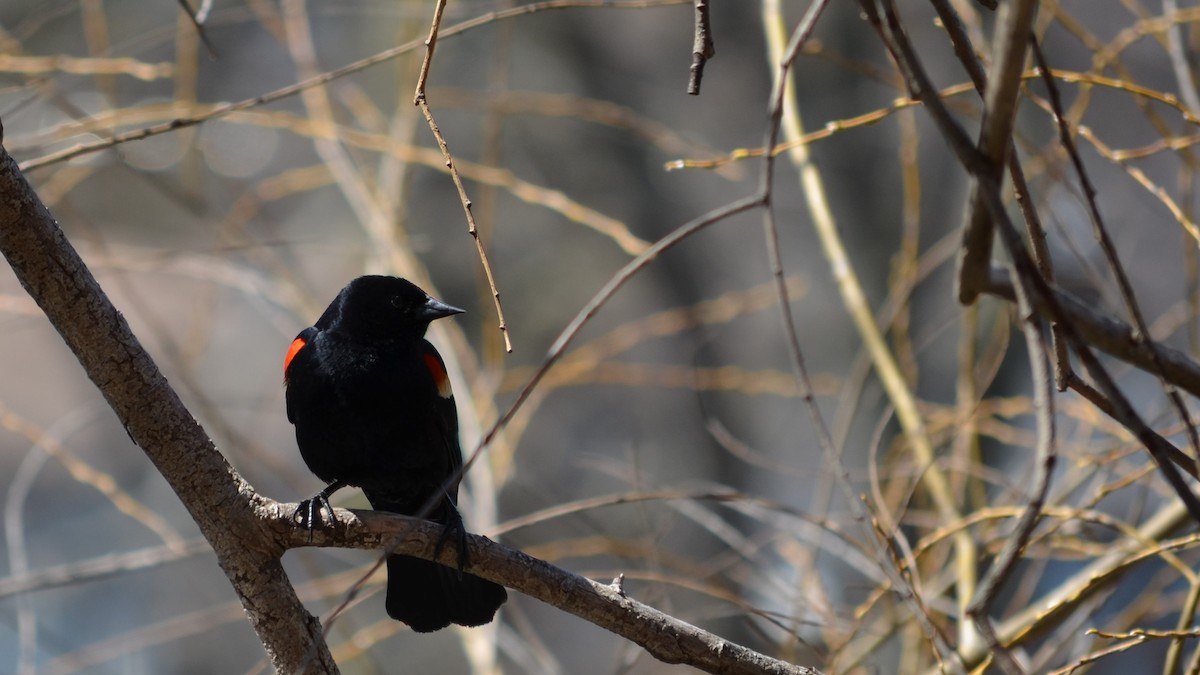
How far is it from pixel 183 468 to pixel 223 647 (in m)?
8.02

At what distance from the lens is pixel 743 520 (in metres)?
8.93

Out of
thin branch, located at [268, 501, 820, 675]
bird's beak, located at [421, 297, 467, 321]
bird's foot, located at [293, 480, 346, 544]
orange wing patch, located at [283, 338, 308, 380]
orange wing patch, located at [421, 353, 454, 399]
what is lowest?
thin branch, located at [268, 501, 820, 675]

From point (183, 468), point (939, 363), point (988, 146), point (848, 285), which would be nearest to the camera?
point (988, 146)

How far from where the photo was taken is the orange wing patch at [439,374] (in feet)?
11.4

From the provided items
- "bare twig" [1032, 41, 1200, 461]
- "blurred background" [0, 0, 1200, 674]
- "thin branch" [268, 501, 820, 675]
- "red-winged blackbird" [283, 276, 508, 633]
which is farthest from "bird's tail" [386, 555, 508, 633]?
"blurred background" [0, 0, 1200, 674]

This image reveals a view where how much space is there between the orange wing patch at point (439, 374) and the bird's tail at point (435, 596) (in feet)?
1.77

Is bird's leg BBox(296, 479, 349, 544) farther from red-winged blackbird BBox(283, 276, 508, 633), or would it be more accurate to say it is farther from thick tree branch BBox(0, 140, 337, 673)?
red-winged blackbird BBox(283, 276, 508, 633)

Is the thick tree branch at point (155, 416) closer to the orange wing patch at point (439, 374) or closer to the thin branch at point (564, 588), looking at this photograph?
the thin branch at point (564, 588)

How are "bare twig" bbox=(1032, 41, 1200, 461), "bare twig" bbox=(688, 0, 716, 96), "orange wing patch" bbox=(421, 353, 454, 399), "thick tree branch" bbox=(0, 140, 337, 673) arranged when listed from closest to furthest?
"bare twig" bbox=(1032, 41, 1200, 461) < "bare twig" bbox=(688, 0, 716, 96) < "thick tree branch" bbox=(0, 140, 337, 673) < "orange wing patch" bbox=(421, 353, 454, 399)

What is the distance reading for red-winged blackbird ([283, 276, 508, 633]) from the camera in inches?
126

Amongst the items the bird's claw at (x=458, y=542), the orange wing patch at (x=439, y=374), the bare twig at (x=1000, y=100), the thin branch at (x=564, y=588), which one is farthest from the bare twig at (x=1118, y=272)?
the orange wing patch at (x=439, y=374)

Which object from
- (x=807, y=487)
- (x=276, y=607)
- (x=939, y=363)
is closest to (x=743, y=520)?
(x=807, y=487)

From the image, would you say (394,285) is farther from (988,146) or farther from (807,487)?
(807,487)

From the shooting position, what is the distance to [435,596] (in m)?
3.16
